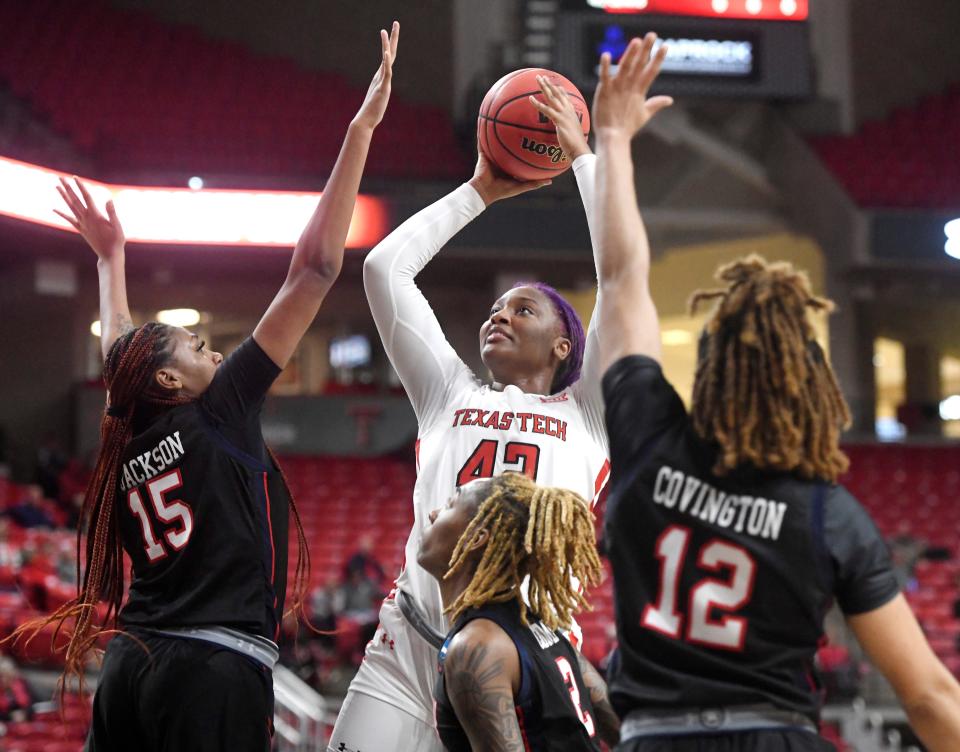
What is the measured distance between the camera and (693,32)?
13250 millimetres

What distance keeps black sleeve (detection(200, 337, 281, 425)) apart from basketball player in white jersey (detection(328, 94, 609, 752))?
0.49 metres

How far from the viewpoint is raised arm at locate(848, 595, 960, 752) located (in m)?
2.15

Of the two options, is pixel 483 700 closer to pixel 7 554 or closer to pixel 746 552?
pixel 746 552

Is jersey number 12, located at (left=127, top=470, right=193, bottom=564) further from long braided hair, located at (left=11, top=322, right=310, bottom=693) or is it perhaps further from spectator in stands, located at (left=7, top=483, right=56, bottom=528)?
spectator in stands, located at (left=7, top=483, right=56, bottom=528)

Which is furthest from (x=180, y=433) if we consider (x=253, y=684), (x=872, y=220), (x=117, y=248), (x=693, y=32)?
(x=872, y=220)

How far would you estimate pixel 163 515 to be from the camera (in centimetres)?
327

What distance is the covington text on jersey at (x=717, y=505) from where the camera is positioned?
2.24m

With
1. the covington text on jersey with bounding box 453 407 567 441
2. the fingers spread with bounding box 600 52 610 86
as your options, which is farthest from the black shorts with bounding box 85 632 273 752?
the fingers spread with bounding box 600 52 610 86

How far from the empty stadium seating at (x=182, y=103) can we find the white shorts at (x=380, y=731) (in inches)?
469

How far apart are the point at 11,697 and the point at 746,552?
7416 mm

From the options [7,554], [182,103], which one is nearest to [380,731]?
[7,554]

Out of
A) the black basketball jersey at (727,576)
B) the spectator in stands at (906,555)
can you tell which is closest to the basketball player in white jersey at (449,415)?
the black basketball jersey at (727,576)

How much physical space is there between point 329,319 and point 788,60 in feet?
24.4

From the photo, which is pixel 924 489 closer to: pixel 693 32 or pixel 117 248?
pixel 693 32
